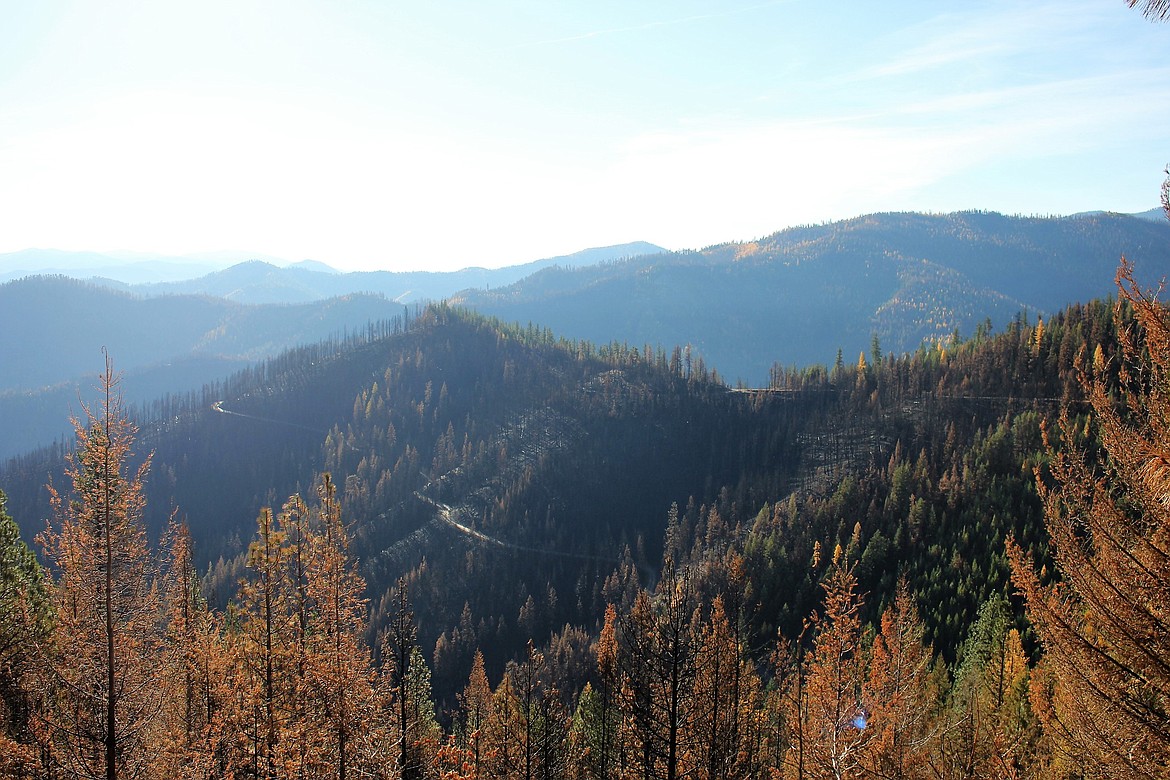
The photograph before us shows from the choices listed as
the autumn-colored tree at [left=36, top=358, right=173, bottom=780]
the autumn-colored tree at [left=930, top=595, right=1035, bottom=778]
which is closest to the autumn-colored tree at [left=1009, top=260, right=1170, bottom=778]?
the autumn-colored tree at [left=930, top=595, right=1035, bottom=778]

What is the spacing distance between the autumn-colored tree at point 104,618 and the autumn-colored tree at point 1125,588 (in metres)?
19.7

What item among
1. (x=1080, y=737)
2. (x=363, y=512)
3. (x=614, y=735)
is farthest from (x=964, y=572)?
(x=363, y=512)

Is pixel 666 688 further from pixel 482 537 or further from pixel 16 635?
pixel 482 537

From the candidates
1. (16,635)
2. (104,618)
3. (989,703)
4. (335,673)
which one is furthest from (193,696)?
(989,703)

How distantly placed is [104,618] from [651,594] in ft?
352

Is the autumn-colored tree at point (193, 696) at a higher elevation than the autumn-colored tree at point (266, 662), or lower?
lower

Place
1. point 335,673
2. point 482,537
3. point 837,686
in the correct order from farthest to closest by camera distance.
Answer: point 482,537
point 837,686
point 335,673

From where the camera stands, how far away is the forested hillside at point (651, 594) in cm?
2164

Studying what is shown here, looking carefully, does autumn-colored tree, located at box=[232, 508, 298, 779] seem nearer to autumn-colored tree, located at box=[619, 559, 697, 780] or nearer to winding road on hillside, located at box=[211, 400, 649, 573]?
autumn-colored tree, located at box=[619, 559, 697, 780]

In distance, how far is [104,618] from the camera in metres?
18.5

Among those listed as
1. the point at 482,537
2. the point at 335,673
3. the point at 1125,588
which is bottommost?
the point at 482,537

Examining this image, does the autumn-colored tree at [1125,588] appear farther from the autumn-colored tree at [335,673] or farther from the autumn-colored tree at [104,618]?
the autumn-colored tree at [104,618]

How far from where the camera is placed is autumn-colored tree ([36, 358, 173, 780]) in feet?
58.9

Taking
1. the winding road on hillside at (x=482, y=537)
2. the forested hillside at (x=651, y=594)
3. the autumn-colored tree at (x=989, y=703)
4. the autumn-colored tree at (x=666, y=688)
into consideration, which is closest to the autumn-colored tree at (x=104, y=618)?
the forested hillside at (x=651, y=594)
